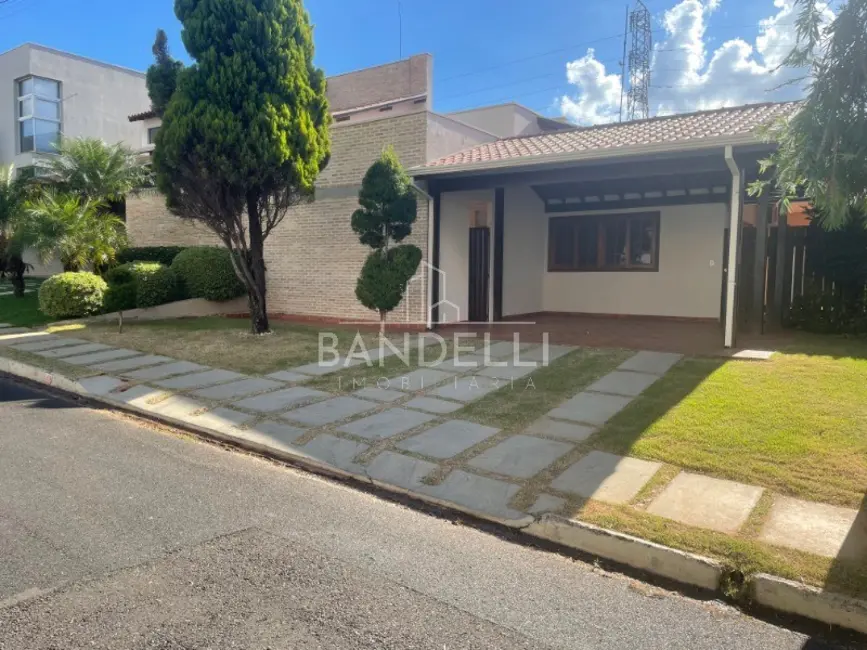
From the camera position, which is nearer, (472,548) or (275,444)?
(472,548)

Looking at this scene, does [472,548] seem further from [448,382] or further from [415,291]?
[415,291]

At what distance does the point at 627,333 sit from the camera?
1093cm

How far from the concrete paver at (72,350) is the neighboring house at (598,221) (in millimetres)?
5838

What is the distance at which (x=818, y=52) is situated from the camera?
3.38 m

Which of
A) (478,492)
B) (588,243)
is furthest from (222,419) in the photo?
(588,243)

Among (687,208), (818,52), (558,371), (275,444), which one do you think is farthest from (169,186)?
(687,208)

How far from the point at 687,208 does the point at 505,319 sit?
14.9 feet

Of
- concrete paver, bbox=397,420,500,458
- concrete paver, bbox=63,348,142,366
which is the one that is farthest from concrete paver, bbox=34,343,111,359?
concrete paver, bbox=397,420,500,458

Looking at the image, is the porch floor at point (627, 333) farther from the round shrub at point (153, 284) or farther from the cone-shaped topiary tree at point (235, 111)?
the round shrub at point (153, 284)

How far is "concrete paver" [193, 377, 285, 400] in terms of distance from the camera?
713 centimetres

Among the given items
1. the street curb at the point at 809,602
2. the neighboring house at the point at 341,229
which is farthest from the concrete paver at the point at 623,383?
the neighboring house at the point at 341,229

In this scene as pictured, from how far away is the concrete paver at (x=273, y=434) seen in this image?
5.48 metres

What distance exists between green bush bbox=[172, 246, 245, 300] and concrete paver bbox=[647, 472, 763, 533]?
473 inches

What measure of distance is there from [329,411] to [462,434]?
5.26 feet
